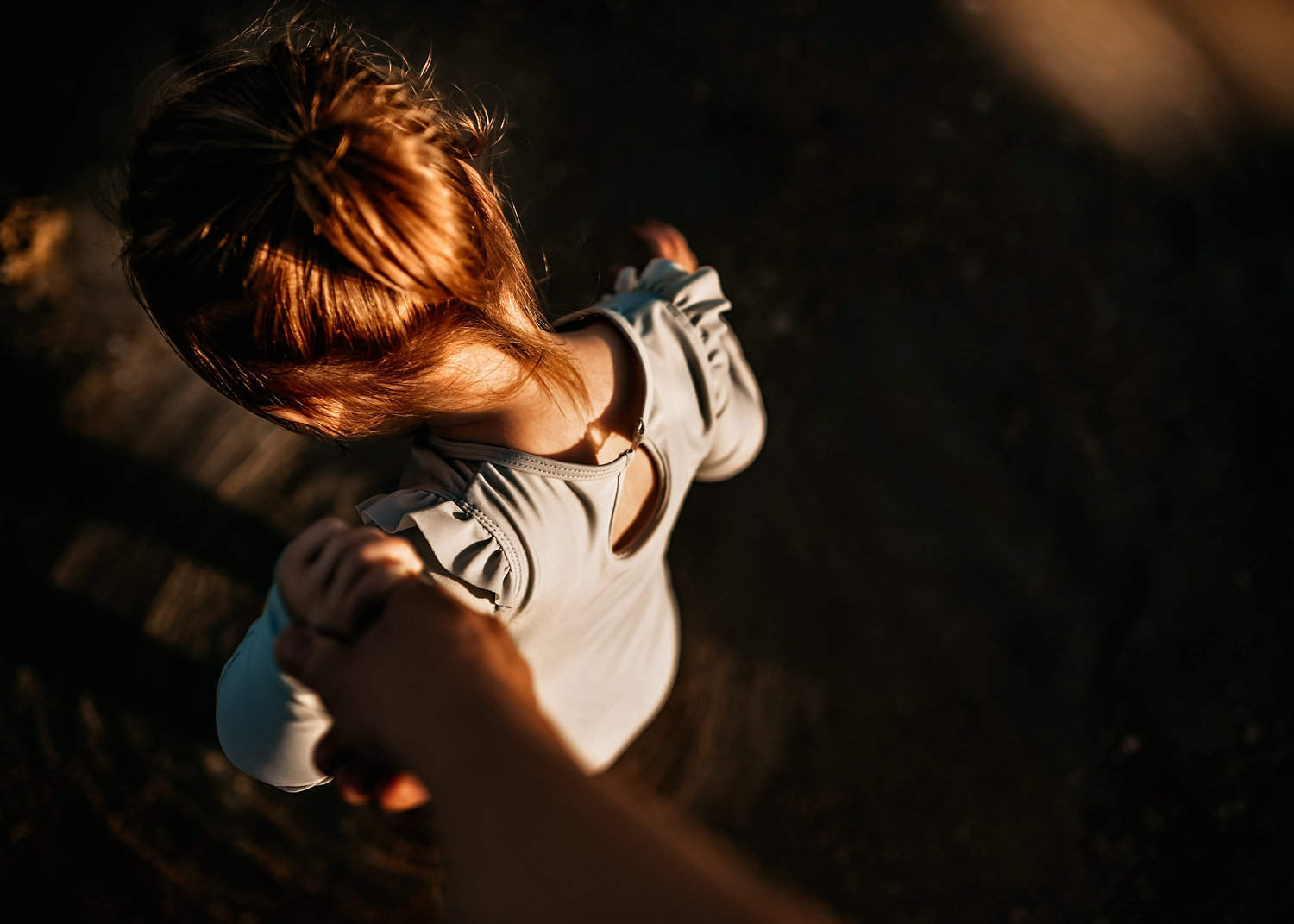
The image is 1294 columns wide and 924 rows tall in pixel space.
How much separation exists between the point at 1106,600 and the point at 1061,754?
15.1 inches

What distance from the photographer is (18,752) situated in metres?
1.48

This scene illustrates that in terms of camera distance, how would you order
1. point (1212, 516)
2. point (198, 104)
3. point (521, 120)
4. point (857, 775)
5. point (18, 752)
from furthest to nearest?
point (521, 120), point (1212, 516), point (857, 775), point (18, 752), point (198, 104)

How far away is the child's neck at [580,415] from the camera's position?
0.68 meters

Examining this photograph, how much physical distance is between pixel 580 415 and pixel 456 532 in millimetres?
177

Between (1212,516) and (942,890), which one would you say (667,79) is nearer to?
(1212,516)

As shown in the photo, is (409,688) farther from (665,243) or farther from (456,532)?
(665,243)

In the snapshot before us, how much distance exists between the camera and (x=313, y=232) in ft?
1.61

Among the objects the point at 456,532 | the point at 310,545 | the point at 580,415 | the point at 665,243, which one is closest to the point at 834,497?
the point at 665,243

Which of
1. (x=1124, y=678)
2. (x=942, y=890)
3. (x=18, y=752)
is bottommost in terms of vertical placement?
(x=18, y=752)

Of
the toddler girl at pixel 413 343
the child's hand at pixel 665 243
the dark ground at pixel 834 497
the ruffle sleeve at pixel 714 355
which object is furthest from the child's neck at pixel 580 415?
the dark ground at pixel 834 497

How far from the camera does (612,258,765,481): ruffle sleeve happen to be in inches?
35.3

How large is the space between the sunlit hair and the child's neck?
0.07 m

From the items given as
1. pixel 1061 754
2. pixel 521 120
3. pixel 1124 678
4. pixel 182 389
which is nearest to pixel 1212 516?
pixel 1124 678

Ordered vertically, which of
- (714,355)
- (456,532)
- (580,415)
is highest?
(714,355)
